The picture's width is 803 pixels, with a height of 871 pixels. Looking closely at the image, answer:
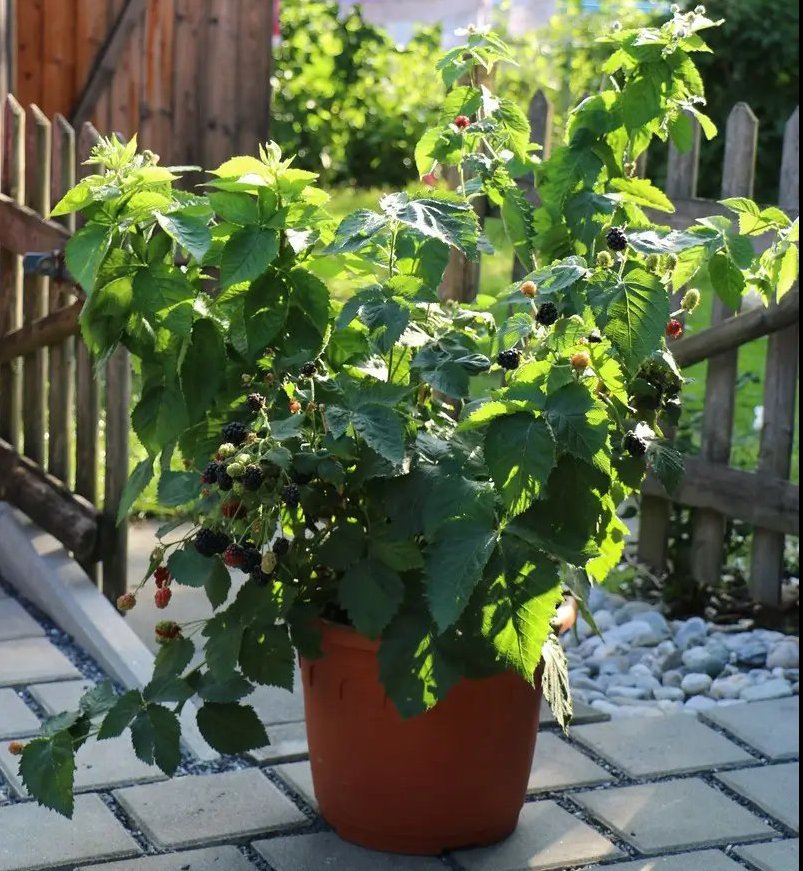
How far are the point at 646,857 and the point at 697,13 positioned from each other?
157 cm

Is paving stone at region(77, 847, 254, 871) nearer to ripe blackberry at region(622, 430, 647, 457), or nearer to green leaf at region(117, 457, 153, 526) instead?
green leaf at region(117, 457, 153, 526)

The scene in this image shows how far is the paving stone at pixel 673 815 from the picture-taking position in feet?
8.95

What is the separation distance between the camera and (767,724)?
3309 mm

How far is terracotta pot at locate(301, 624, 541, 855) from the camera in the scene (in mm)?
2518

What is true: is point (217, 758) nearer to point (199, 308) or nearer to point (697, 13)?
point (199, 308)

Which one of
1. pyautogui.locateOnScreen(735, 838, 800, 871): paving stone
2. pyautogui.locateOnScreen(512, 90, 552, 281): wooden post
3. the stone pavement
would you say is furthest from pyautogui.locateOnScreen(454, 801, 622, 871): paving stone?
pyautogui.locateOnScreen(512, 90, 552, 281): wooden post

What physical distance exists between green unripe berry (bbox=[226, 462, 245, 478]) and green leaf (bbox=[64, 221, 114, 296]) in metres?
0.40

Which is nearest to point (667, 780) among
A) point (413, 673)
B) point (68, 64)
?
point (413, 673)

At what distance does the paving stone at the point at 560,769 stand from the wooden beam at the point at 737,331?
1.34 m

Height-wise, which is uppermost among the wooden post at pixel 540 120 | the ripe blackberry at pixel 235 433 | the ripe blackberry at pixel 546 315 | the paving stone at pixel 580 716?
the wooden post at pixel 540 120

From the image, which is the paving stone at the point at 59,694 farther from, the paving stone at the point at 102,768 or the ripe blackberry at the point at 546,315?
the ripe blackberry at the point at 546,315

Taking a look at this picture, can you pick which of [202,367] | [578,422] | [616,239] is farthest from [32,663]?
[616,239]

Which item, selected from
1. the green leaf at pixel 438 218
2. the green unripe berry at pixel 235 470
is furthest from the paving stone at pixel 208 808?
the green leaf at pixel 438 218

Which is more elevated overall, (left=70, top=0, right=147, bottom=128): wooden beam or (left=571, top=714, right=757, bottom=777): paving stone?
(left=70, top=0, right=147, bottom=128): wooden beam
